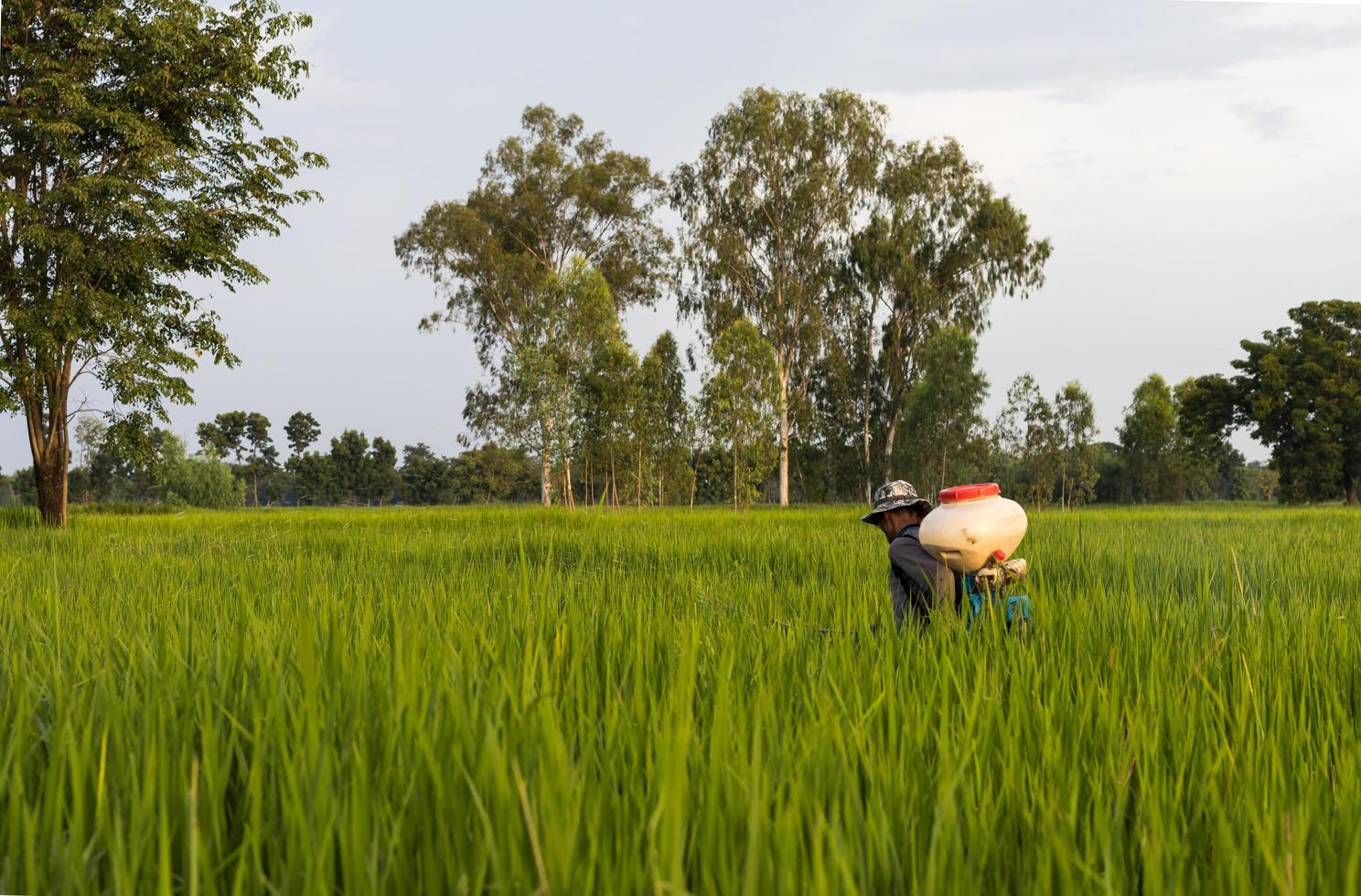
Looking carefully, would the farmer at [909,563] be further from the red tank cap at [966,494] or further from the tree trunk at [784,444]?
the tree trunk at [784,444]

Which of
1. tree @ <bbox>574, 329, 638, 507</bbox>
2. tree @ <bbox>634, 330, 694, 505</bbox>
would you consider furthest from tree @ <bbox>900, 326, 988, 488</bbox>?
tree @ <bbox>574, 329, 638, 507</bbox>

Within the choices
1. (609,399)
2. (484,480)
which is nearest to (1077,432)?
(609,399)

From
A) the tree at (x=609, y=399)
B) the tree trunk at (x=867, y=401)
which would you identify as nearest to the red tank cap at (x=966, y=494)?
the tree at (x=609, y=399)

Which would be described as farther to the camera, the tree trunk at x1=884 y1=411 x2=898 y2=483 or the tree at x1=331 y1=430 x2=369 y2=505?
the tree at x1=331 y1=430 x2=369 y2=505

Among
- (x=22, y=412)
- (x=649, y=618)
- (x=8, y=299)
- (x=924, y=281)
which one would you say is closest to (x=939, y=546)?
(x=649, y=618)

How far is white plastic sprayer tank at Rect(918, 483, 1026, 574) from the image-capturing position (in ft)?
8.75

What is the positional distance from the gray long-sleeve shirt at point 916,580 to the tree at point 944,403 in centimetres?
3462

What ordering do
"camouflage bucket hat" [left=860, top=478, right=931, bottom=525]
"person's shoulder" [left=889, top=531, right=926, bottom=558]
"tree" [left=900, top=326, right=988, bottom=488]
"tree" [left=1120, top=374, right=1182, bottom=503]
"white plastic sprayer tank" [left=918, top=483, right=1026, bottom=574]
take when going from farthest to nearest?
1. "tree" [left=1120, top=374, right=1182, bottom=503]
2. "tree" [left=900, top=326, right=988, bottom=488]
3. "camouflage bucket hat" [left=860, top=478, right=931, bottom=525]
4. "person's shoulder" [left=889, top=531, right=926, bottom=558]
5. "white plastic sprayer tank" [left=918, top=483, right=1026, bottom=574]

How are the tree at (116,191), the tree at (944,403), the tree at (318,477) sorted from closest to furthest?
1. the tree at (116,191)
2. the tree at (944,403)
3. the tree at (318,477)

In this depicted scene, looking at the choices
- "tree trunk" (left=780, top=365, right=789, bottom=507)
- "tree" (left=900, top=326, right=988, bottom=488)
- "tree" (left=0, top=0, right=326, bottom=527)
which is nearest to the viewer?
"tree" (left=0, top=0, right=326, bottom=527)

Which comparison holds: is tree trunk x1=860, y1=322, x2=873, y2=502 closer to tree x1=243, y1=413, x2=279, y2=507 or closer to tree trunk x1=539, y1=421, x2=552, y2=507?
tree trunk x1=539, y1=421, x2=552, y2=507

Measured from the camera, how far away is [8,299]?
51.5 feet

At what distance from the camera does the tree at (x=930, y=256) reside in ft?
118

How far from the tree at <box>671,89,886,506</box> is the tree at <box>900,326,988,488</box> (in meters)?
5.02
